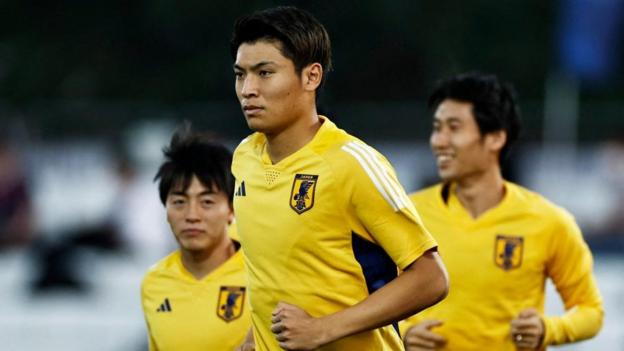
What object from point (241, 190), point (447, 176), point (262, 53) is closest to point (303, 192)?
point (241, 190)

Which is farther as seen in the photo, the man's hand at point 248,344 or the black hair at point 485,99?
the black hair at point 485,99

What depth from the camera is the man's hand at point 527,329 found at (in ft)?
21.2

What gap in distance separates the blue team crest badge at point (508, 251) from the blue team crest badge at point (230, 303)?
1.34 metres

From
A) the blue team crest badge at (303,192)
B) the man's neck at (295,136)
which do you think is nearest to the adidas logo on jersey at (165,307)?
the man's neck at (295,136)

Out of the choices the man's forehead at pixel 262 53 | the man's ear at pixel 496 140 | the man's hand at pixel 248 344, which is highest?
the man's forehead at pixel 262 53

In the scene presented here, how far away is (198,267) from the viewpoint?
6.31 meters

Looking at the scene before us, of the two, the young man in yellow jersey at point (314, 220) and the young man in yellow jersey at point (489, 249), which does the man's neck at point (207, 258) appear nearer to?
the young man in yellow jersey at point (489, 249)

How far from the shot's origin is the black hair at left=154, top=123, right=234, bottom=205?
6.26 m

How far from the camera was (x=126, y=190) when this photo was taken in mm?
15273

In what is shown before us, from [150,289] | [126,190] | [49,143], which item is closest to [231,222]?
[150,289]

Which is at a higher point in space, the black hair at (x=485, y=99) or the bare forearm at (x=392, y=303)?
the black hair at (x=485, y=99)

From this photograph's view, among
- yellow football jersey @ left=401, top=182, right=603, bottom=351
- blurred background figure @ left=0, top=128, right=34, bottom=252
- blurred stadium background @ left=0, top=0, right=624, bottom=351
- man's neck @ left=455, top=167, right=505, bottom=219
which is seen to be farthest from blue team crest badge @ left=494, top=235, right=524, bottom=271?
blurred background figure @ left=0, top=128, right=34, bottom=252

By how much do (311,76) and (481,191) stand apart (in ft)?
7.32

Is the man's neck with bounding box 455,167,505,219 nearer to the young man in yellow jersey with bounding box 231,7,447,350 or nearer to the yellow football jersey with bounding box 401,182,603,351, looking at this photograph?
the yellow football jersey with bounding box 401,182,603,351
